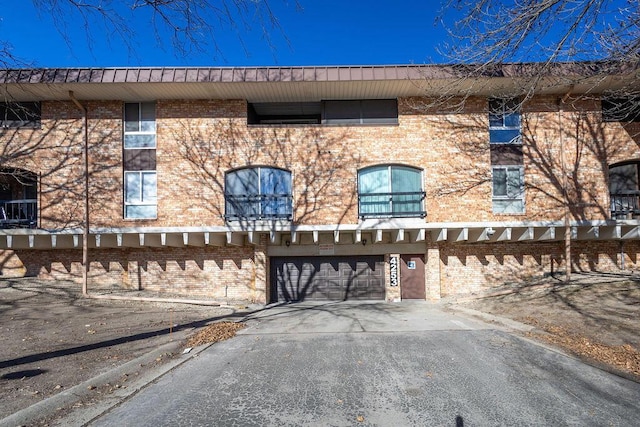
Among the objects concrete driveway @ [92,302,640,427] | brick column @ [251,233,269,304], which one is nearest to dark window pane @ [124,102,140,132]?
brick column @ [251,233,269,304]

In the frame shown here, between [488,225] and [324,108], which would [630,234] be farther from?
[324,108]

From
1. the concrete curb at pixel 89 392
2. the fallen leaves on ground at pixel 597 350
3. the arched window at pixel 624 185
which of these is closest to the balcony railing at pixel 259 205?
the concrete curb at pixel 89 392

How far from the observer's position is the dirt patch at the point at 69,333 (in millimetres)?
5184

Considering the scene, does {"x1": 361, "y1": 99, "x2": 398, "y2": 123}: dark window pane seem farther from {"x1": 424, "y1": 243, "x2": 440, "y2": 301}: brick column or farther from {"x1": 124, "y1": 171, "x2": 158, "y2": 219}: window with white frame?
{"x1": 124, "y1": 171, "x2": 158, "y2": 219}: window with white frame

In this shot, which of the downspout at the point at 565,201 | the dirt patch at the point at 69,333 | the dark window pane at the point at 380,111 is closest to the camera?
the dirt patch at the point at 69,333

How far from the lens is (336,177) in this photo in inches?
544

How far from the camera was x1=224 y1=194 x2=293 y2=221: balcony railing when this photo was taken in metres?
13.8

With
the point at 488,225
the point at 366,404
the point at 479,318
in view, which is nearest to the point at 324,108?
the point at 488,225

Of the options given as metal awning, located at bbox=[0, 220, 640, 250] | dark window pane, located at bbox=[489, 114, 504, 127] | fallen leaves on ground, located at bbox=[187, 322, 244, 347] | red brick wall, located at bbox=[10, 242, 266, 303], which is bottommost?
fallen leaves on ground, located at bbox=[187, 322, 244, 347]

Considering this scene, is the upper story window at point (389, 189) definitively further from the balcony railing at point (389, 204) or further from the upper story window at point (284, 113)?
the upper story window at point (284, 113)

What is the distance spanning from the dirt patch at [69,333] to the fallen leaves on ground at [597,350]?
23.3 feet

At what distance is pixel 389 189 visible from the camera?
45.5 ft

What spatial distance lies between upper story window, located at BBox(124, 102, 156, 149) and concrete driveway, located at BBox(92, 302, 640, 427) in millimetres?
9281

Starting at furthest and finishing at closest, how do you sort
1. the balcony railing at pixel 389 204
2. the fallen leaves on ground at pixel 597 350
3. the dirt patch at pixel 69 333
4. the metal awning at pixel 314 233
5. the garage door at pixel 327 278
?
1. the garage door at pixel 327 278
2. the balcony railing at pixel 389 204
3. the metal awning at pixel 314 233
4. the fallen leaves on ground at pixel 597 350
5. the dirt patch at pixel 69 333
